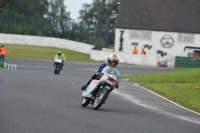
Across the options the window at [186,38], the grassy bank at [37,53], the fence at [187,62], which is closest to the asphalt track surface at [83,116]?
the fence at [187,62]

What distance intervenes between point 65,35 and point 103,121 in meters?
58.8

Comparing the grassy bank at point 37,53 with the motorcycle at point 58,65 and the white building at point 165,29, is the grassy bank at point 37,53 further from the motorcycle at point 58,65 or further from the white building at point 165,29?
the motorcycle at point 58,65

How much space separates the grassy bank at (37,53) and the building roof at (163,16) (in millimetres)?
6111

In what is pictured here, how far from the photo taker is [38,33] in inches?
2859

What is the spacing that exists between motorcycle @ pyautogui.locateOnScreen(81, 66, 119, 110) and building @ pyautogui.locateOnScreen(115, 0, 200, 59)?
50.9 m

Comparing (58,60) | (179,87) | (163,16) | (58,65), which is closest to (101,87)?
(179,87)

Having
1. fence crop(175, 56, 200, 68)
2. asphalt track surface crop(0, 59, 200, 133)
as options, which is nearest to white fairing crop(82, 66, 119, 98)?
asphalt track surface crop(0, 59, 200, 133)

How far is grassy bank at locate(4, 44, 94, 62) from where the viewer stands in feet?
202

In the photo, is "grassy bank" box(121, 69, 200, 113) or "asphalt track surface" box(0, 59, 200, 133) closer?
"asphalt track surface" box(0, 59, 200, 133)

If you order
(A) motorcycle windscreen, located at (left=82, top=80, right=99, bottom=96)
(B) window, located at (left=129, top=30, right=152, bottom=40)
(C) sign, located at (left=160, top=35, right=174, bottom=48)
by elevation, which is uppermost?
(B) window, located at (left=129, top=30, right=152, bottom=40)

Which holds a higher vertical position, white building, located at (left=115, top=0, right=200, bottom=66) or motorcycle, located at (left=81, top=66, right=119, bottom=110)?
white building, located at (left=115, top=0, right=200, bottom=66)

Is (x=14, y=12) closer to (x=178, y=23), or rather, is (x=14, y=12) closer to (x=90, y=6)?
(x=178, y=23)

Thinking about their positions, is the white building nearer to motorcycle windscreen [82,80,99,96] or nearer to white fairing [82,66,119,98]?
motorcycle windscreen [82,80,99,96]

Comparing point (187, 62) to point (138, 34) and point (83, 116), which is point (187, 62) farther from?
point (83, 116)
